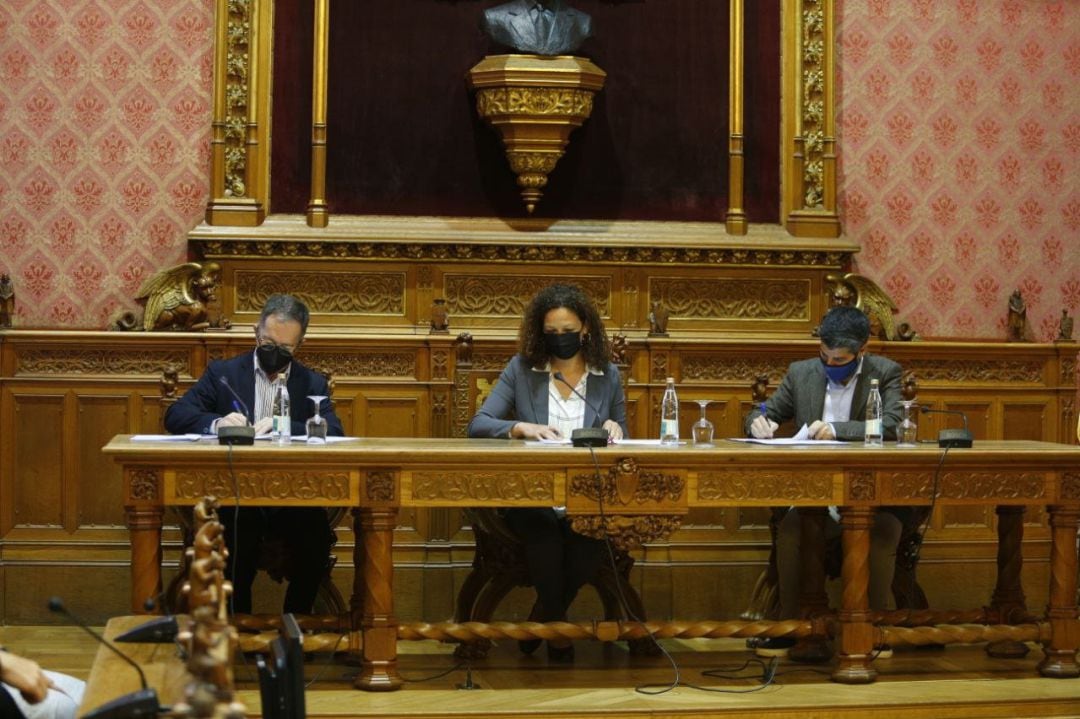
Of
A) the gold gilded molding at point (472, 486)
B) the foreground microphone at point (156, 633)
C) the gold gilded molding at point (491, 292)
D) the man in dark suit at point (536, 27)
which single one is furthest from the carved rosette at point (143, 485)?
the man in dark suit at point (536, 27)

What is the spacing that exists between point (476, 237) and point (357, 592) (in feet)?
6.73

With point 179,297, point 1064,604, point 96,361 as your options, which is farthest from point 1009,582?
point 96,361

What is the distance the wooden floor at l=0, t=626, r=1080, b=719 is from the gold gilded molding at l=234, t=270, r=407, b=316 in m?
1.66

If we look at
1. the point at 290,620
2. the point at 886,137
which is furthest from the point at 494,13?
the point at 290,620

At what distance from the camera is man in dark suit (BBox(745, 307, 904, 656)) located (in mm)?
5492

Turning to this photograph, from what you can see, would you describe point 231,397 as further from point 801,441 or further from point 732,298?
point 732,298

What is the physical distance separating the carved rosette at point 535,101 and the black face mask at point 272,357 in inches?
66.8

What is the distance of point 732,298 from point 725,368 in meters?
0.47

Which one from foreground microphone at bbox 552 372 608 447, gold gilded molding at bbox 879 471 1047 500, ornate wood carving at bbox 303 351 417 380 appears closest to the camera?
foreground microphone at bbox 552 372 608 447

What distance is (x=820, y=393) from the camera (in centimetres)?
579

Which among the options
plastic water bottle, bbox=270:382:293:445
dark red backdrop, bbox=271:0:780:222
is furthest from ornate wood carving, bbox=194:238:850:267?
plastic water bottle, bbox=270:382:293:445

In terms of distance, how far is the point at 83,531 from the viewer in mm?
6227

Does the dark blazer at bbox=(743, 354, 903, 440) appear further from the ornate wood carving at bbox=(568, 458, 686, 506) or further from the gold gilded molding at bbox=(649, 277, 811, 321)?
the gold gilded molding at bbox=(649, 277, 811, 321)

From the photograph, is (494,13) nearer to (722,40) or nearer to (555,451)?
(722,40)
